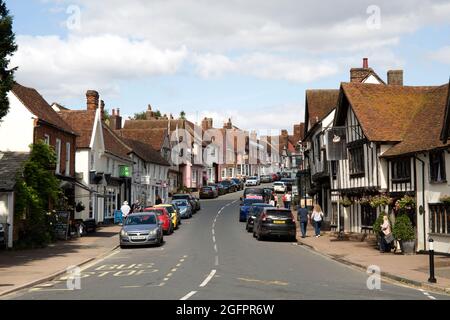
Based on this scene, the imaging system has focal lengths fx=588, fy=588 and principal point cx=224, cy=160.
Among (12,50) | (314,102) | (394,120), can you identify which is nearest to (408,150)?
(394,120)

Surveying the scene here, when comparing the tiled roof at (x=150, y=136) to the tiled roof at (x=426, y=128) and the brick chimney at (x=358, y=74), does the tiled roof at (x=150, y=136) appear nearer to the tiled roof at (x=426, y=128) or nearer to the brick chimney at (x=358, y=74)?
the brick chimney at (x=358, y=74)

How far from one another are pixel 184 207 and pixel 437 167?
2643cm

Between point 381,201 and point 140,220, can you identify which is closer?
point 381,201

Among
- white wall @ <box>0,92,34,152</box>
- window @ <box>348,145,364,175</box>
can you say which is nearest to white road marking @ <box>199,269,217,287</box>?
window @ <box>348,145,364,175</box>

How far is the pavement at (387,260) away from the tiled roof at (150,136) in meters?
39.0

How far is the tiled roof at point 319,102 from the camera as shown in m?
47.2

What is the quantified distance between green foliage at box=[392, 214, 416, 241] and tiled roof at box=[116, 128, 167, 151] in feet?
153

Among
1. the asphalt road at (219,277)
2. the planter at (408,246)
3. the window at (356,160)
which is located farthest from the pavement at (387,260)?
the window at (356,160)

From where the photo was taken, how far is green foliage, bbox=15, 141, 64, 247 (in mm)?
26969

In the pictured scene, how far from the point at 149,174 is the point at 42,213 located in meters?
31.7

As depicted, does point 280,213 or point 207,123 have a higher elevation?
point 207,123

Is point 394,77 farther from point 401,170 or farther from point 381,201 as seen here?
point 381,201

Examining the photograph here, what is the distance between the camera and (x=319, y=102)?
4816 cm

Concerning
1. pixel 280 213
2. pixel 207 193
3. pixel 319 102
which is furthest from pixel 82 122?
pixel 207 193
